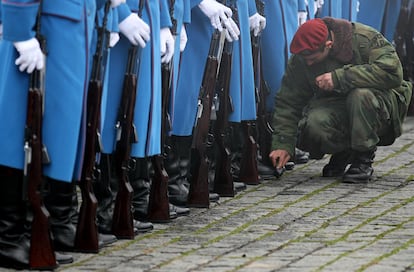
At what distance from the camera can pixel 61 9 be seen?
255 inches

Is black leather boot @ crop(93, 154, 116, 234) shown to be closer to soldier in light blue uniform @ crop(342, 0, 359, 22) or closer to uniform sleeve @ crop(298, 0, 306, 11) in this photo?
uniform sleeve @ crop(298, 0, 306, 11)

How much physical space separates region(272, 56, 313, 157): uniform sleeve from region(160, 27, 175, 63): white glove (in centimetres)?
181

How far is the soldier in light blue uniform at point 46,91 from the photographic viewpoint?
634 centimetres

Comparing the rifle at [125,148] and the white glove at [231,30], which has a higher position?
the white glove at [231,30]

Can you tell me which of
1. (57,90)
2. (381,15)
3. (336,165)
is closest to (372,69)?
(336,165)

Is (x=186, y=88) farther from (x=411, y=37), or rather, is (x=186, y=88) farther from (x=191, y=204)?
(x=411, y=37)

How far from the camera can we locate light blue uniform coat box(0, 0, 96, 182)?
641cm

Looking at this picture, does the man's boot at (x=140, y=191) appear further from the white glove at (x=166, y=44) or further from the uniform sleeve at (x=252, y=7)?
the uniform sleeve at (x=252, y=7)

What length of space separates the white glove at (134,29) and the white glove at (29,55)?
35.7 inches

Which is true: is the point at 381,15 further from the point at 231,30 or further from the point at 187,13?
the point at 187,13

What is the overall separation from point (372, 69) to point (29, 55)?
348 centimetres

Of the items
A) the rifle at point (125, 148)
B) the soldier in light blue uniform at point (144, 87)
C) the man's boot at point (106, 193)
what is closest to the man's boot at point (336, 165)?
the soldier in light blue uniform at point (144, 87)

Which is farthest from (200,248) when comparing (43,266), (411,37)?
(411,37)

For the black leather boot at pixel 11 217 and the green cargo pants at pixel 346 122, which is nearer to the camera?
the black leather boot at pixel 11 217
